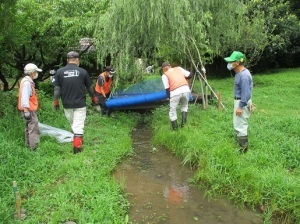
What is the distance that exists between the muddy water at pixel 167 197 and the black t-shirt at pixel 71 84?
1.43 meters

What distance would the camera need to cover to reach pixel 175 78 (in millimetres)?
7305

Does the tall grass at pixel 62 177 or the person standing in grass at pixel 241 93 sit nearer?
the tall grass at pixel 62 177

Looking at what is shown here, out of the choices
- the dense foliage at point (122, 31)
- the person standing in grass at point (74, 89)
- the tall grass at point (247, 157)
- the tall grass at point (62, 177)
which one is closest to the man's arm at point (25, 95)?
the person standing in grass at point (74, 89)

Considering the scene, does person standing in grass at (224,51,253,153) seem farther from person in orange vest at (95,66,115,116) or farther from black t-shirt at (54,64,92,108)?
person in orange vest at (95,66,115,116)

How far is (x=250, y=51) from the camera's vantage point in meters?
15.1

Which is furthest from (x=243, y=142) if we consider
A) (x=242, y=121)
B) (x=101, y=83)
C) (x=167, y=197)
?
(x=101, y=83)

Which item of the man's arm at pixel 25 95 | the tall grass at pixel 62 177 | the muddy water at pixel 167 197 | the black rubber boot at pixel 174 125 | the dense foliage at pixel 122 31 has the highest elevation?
the dense foliage at pixel 122 31

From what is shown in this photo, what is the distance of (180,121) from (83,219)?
4.60m

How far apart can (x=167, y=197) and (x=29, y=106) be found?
9.53 ft

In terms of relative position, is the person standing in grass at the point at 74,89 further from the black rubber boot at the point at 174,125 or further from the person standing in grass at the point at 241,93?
the person standing in grass at the point at 241,93

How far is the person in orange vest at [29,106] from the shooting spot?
18.7 feet

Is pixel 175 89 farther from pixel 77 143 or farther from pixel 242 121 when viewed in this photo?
pixel 77 143

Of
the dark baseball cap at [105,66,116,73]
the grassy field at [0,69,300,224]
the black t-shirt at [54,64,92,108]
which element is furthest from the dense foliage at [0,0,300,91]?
the black t-shirt at [54,64,92,108]

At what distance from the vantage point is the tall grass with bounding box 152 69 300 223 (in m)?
4.23
